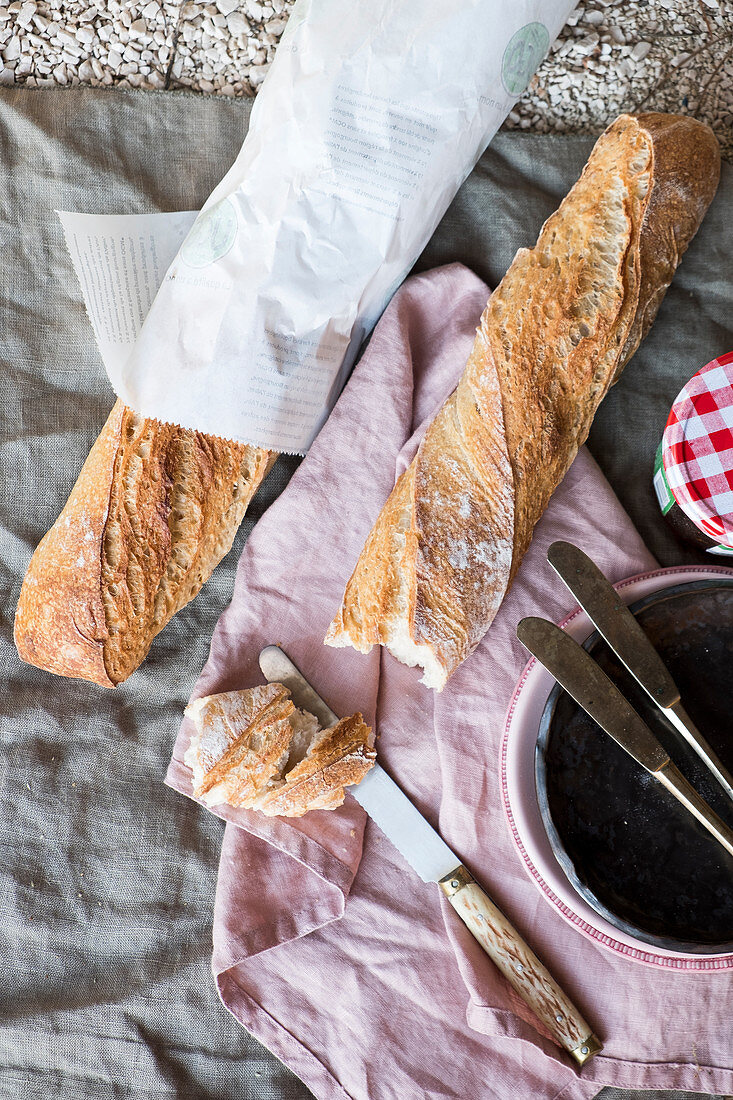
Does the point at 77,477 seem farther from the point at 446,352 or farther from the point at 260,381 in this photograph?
the point at 446,352

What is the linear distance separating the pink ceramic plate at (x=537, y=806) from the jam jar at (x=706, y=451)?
0.08m

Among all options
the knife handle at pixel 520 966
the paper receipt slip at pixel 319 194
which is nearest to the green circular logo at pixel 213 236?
the paper receipt slip at pixel 319 194

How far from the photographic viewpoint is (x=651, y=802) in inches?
36.4

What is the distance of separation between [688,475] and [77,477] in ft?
2.87

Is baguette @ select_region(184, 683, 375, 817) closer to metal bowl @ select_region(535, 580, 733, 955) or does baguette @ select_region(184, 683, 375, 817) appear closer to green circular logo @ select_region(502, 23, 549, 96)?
metal bowl @ select_region(535, 580, 733, 955)

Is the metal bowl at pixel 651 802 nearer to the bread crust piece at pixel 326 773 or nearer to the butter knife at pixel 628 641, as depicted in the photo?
the butter knife at pixel 628 641

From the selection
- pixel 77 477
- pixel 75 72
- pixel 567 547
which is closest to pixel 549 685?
pixel 567 547

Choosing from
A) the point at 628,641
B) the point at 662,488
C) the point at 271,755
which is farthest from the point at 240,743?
the point at 662,488

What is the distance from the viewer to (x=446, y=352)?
46.3 inches

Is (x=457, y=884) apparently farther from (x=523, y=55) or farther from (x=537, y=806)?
(x=523, y=55)

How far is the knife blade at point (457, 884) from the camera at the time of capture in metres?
1.05

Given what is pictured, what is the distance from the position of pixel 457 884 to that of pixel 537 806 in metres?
0.18

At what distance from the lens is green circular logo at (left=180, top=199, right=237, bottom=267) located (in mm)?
1074

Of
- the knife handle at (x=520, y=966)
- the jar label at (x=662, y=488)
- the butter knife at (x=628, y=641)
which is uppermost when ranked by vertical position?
the jar label at (x=662, y=488)
